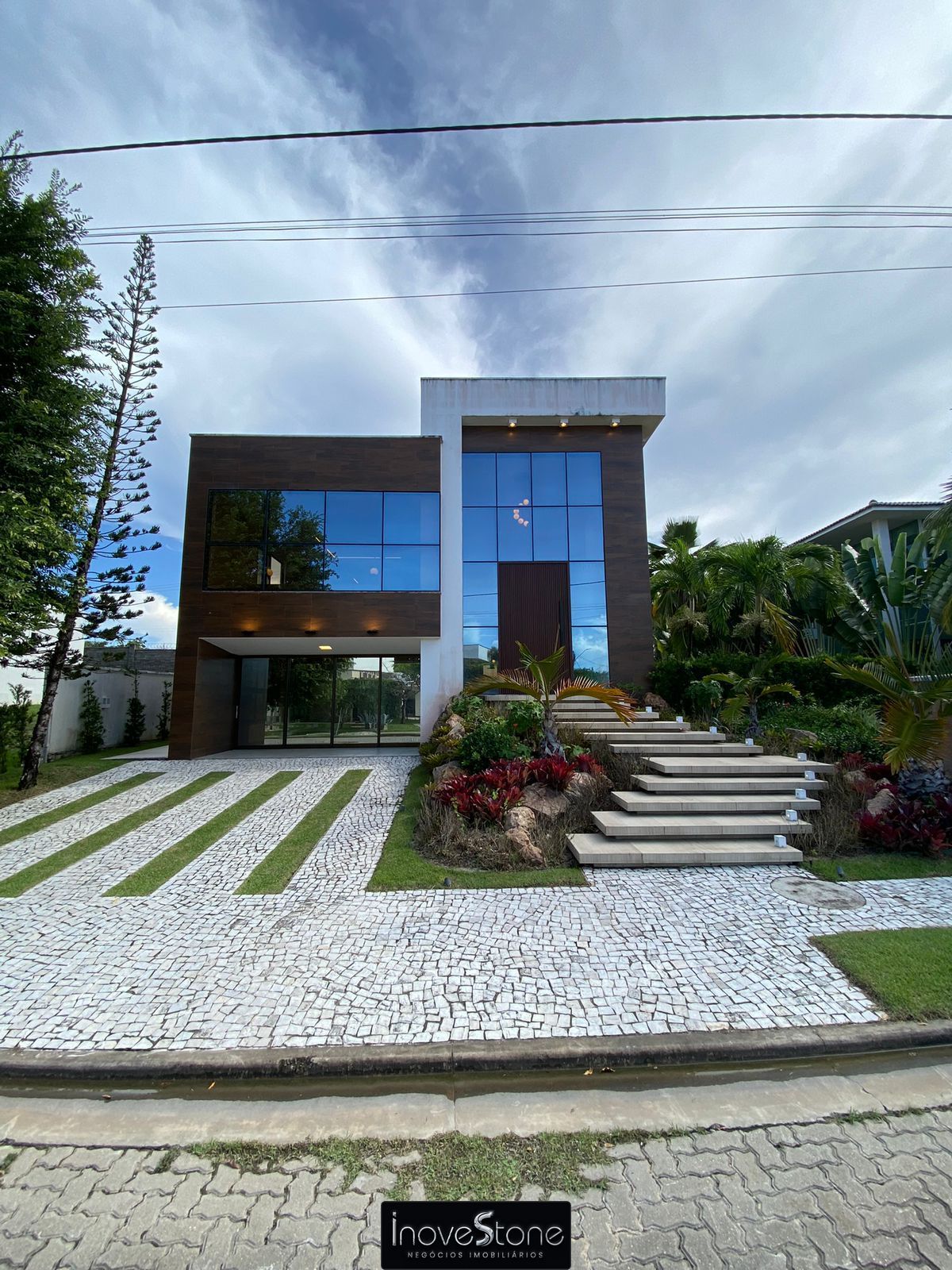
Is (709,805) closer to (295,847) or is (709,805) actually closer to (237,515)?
(295,847)

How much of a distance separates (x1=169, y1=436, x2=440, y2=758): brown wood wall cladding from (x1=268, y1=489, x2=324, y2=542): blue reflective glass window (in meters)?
0.28

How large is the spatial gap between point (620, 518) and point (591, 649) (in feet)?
12.0

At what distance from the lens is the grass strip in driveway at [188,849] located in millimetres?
5062

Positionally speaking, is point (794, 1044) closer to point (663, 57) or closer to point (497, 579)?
point (663, 57)

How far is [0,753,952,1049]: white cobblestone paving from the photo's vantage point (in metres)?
2.99

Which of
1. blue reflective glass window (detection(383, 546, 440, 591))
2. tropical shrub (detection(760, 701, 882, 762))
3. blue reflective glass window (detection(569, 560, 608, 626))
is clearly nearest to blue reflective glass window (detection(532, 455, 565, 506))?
blue reflective glass window (detection(569, 560, 608, 626))

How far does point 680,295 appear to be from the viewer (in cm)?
859

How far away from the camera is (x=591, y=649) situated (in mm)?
12844

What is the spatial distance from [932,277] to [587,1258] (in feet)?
38.6

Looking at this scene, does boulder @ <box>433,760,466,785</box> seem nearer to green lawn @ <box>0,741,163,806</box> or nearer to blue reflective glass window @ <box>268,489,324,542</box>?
green lawn @ <box>0,741,163,806</box>

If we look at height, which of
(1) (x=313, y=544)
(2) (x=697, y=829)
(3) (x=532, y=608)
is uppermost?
(1) (x=313, y=544)

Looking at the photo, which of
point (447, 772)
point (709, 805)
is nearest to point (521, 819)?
point (447, 772)

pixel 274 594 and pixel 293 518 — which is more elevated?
pixel 293 518

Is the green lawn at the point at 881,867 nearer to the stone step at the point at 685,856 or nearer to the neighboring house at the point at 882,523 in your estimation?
the stone step at the point at 685,856
